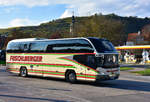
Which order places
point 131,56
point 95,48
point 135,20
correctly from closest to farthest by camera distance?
1. point 95,48
2. point 131,56
3. point 135,20

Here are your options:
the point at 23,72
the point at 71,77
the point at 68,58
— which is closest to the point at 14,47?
the point at 23,72

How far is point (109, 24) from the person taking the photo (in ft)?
123

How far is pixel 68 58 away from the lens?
17.2m

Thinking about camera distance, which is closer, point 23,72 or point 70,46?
point 70,46

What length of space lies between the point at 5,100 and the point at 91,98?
3.76 meters

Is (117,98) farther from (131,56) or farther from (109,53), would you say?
(131,56)

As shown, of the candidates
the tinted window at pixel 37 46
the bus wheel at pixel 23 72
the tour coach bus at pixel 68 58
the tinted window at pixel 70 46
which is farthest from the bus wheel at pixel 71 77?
the bus wheel at pixel 23 72

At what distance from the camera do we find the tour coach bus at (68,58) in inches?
613

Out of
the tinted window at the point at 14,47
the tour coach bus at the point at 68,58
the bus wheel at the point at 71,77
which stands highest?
the tinted window at the point at 14,47

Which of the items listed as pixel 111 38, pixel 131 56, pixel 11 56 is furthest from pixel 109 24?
pixel 11 56

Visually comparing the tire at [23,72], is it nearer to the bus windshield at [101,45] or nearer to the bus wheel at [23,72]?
the bus wheel at [23,72]

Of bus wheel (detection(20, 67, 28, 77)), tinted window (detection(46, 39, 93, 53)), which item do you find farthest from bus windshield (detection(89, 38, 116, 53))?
bus wheel (detection(20, 67, 28, 77))

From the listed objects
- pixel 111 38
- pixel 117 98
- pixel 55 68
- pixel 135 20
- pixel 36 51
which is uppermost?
pixel 135 20

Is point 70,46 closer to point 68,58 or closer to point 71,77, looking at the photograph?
point 68,58
